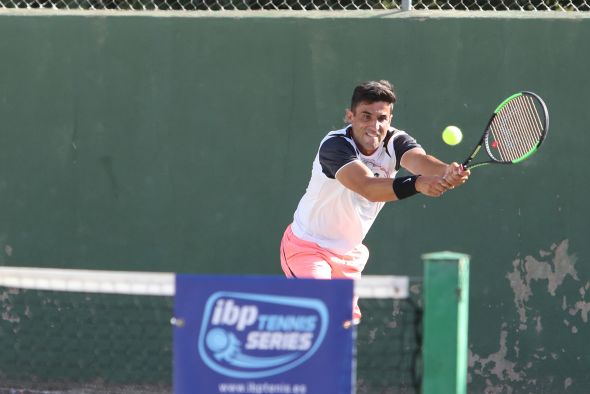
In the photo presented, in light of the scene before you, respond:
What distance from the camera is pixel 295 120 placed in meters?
6.48

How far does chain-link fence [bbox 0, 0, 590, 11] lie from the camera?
6.65 meters

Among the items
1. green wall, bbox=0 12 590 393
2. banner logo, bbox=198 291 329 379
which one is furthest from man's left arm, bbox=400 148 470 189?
banner logo, bbox=198 291 329 379

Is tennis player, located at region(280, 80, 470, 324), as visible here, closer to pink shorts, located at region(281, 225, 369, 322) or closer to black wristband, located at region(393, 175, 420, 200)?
pink shorts, located at region(281, 225, 369, 322)

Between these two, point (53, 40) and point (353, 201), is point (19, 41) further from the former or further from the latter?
point (353, 201)

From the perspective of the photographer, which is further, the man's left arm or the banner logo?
the man's left arm

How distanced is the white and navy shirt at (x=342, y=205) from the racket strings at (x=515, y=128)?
1.33ft

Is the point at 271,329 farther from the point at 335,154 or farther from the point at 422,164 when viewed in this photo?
the point at 422,164

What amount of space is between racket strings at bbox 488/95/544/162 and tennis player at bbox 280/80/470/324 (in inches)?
14.0

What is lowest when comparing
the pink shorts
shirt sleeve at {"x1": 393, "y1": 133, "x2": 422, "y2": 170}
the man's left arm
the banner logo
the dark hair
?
the banner logo

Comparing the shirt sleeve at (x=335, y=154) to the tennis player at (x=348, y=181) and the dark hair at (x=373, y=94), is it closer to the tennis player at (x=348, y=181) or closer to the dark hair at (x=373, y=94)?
the tennis player at (x=348, y=181)

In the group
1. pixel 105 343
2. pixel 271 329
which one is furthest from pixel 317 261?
Answer: pixel 271 329

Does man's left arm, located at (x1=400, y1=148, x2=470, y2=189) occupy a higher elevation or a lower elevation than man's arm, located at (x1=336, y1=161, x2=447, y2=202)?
higher

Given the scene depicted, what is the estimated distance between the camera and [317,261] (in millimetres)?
5387

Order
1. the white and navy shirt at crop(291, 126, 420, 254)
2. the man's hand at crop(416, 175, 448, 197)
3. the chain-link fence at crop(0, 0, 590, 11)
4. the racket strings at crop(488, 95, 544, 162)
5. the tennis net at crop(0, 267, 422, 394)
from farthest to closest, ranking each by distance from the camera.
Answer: the chain-link fence at crop(0, 0, 590, 11), the tennis net at crop(0, 267, 422, 394), the white and navy shirt at crop(291, 126, 420, 254), the racket strings at crop(488, 95, 544, 162), the man's hand at crop(416, 175, 448, 197)
